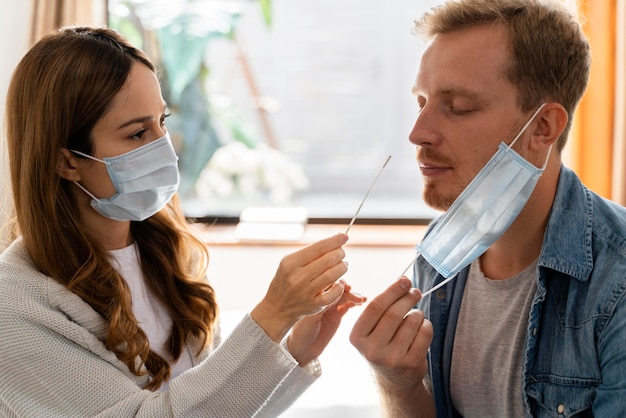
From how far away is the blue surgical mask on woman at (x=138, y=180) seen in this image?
160 centimetres

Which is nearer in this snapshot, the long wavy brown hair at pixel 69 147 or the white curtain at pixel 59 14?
the long wavy brown hair at pixel 69 147

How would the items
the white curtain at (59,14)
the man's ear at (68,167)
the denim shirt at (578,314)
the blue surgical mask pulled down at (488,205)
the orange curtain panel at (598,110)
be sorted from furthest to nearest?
1. the orange curtain panel at (598,110)
2. the white curtain at (59,14)
3. the man's ear at (68,167)
4. the blue surgical mask pulled down at (488,205)
5. the denim shirt at (578,314)

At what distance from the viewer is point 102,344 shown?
1531 millimetres

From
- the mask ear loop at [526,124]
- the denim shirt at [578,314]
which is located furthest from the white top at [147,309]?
the mask ear loop at [526,124]

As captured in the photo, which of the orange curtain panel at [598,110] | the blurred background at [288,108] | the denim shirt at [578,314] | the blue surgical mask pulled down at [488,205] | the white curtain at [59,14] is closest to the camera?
the denim shirt at [578,314]

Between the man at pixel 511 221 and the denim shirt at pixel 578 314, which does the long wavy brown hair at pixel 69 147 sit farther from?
the denim shirt at pixel 578 314

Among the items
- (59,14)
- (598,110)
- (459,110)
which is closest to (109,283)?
(459,110)

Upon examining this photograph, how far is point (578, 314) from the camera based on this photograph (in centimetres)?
142

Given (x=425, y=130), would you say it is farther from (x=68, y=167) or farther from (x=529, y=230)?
(x=68, y=167)

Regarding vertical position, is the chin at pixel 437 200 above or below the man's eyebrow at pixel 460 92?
below

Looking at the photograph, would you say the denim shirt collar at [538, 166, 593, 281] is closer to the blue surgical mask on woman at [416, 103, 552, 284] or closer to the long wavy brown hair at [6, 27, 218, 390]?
the blue surgical mask on woman at [416, 103, 552, 284]

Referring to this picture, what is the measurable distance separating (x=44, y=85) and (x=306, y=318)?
774 mm

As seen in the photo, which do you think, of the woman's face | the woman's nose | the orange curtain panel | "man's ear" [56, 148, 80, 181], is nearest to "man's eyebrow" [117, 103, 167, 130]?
the woman's face

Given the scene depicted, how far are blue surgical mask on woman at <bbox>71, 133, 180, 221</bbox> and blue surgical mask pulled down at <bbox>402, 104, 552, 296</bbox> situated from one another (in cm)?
65
